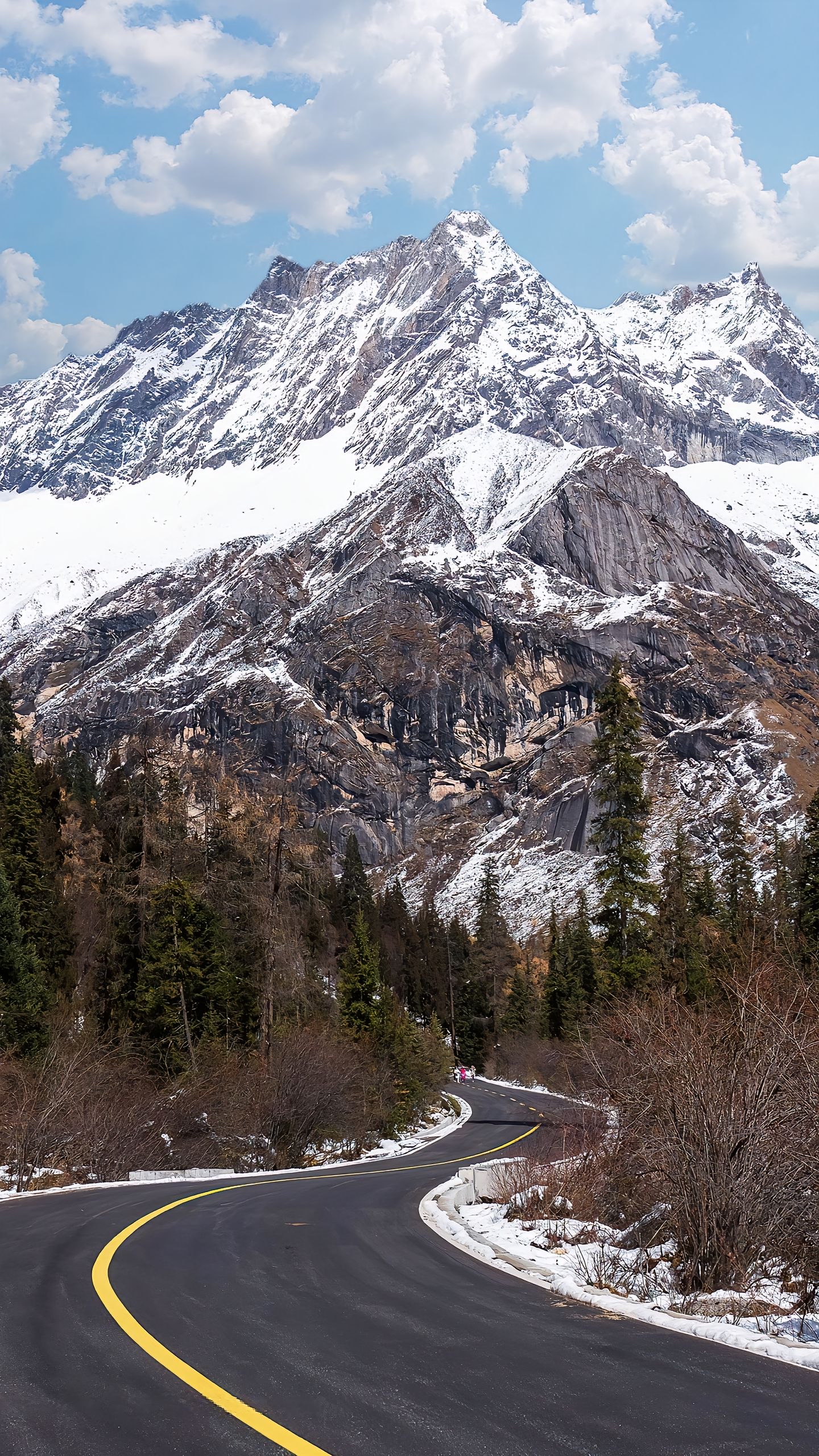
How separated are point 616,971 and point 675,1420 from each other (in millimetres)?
27152

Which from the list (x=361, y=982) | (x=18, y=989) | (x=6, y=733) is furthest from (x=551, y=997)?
(x=18, y=989)

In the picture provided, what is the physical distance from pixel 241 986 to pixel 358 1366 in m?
35.0

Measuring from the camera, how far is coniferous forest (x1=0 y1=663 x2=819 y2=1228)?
17.5 m

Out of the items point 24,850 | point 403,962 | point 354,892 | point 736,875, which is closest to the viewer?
point 24,850

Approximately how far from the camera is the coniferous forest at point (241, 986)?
17.5m

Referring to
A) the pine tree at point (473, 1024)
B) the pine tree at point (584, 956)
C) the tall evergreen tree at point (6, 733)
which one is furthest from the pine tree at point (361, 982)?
the pine tree at point (473, 1024)

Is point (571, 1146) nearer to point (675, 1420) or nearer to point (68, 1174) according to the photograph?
point (675, 1420)

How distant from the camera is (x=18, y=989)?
2972cm

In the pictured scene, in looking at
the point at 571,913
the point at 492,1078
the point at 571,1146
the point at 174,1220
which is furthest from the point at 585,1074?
the point at 571,913

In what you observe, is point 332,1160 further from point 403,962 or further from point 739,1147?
point 403,962

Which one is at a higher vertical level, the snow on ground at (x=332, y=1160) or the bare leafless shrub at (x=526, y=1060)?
the snow on ground at (x=332, y=1160)

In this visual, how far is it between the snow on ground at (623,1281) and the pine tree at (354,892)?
72.1 meters

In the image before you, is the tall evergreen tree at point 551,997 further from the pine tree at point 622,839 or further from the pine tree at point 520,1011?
the pine tree at point 622,839

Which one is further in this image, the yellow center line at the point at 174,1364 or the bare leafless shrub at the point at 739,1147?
the bare leafless shrub at the point at 739,1147
